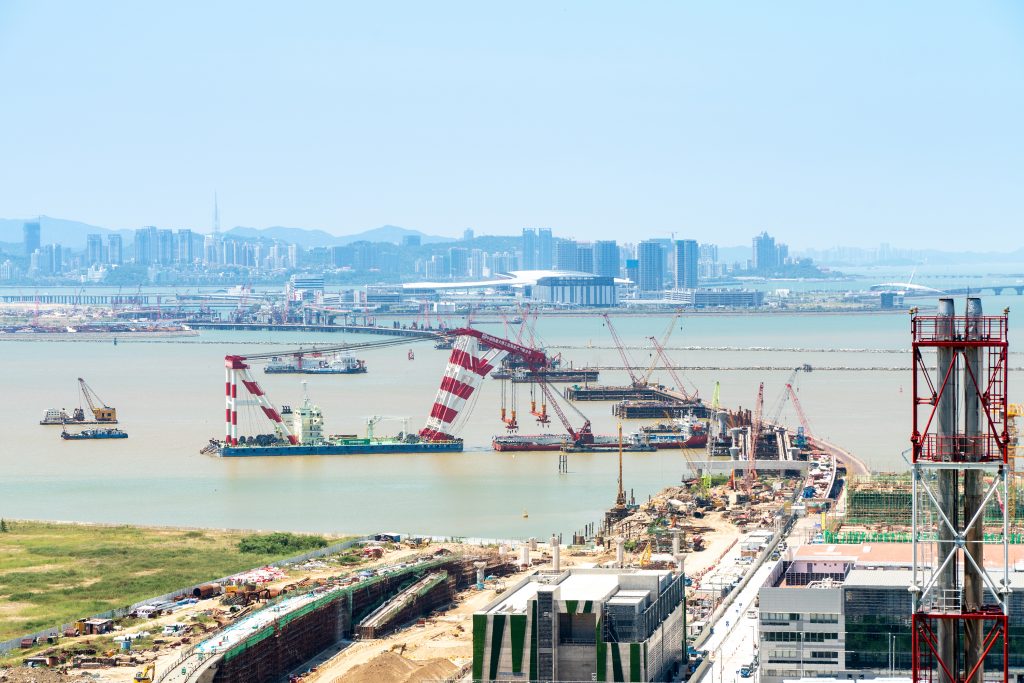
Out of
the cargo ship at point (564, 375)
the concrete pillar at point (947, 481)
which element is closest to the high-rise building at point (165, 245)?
the cargo ship at point (564, 375)

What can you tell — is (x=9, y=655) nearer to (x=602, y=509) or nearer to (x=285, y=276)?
(x=602, y=509)

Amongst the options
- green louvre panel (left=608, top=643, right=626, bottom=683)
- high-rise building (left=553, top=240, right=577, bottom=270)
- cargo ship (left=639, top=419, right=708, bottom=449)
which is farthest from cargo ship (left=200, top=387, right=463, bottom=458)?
high-rise building (left=553, top=240, right=577, bottom=270)

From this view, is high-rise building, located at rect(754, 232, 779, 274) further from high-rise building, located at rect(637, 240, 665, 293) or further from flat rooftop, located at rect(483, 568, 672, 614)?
flat rooftop, located at rect(483, 568, 672, 614)

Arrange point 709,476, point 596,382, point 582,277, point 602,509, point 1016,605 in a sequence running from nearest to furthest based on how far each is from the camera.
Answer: point 1016,605 → point 602,509 → point 709,476 → point 596,382 → point 582,277

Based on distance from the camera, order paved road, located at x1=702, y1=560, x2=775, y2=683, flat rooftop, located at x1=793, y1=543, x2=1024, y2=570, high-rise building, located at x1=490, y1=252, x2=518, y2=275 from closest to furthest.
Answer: paved road, located at x1=702, y1=560, x2=775, y2=683 → flat rooftop, located at x1=793, y1=543, x2=1024, y2=570 → high-rise building, located at x1=490, y1=252, x2=518, y2=275

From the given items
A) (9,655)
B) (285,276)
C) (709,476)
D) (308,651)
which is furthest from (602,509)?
(285,276)

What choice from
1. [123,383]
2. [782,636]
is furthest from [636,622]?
[123,383]

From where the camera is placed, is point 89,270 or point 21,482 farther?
point 89,270

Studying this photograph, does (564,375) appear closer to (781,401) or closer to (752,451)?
(781,401)

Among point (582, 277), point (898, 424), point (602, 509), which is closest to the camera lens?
point (602, 509)
